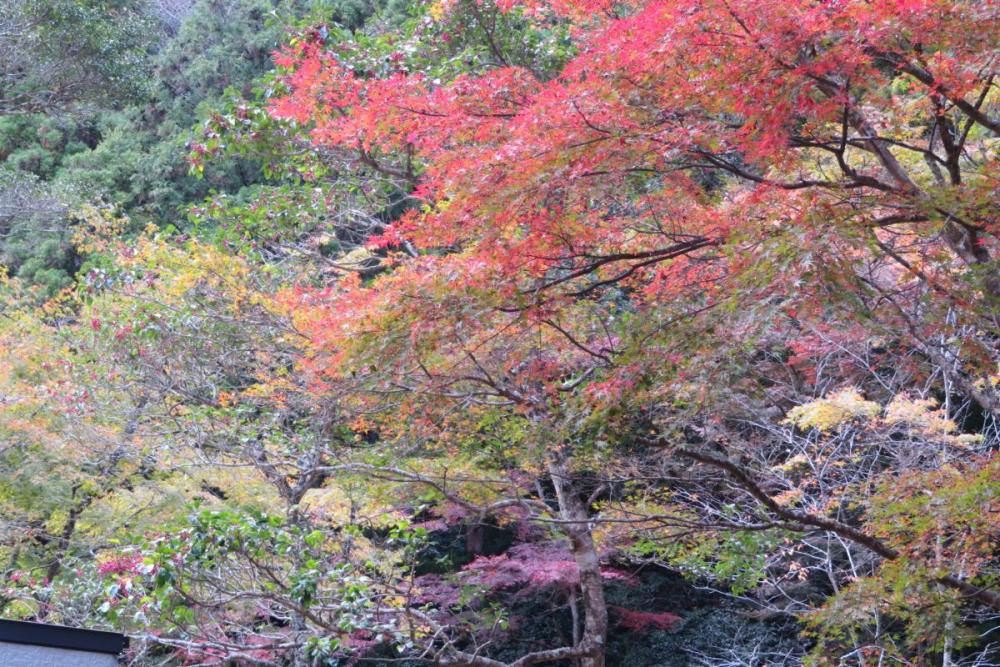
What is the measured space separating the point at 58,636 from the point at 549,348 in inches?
132

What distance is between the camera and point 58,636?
3539 mm

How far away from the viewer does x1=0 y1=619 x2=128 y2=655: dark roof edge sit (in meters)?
3.46

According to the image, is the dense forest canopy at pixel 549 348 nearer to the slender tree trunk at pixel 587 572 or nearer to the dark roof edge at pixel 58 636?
the slender tree trunk at pixel 587 572

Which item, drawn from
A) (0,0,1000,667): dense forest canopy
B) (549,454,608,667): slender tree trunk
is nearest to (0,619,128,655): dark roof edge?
(0,0,1000,667): dense forest canopy

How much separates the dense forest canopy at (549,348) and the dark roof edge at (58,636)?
0.15 meters

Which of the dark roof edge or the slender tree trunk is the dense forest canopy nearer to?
the slender tree trunk

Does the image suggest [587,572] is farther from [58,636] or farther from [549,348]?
[58,636]

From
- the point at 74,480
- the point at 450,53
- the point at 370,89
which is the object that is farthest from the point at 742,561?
the point at 74,480

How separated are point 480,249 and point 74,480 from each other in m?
7.28

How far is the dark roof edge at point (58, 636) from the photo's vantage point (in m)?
3.46

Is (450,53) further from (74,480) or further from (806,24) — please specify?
(74,480)

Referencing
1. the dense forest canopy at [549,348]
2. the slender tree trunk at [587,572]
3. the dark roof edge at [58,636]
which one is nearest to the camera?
the dark roof edge at [58,636]

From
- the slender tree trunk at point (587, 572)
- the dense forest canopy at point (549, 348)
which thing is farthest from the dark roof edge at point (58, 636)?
the slender tree trunk at point (587, 572)

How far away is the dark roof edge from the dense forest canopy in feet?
0.50
